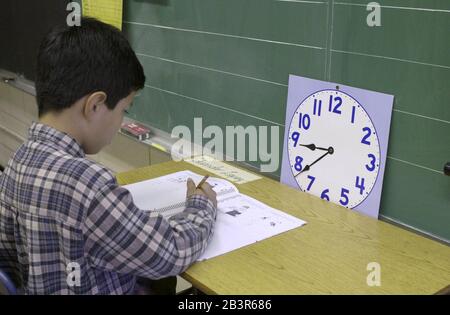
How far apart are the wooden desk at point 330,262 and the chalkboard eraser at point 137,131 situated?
3.21 feet

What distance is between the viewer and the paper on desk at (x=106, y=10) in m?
2.24

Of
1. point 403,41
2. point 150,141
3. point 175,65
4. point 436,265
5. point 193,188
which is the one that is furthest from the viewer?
point 150,141

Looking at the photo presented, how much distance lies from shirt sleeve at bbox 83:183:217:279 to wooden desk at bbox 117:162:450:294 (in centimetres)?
7

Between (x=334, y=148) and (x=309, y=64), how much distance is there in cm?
26

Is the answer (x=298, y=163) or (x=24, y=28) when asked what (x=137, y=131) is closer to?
(x=298, y=163)

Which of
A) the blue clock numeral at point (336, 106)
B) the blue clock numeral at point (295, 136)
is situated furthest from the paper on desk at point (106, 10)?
the blue clock numeral at point (336, 106)

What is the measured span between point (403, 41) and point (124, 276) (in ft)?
2.80

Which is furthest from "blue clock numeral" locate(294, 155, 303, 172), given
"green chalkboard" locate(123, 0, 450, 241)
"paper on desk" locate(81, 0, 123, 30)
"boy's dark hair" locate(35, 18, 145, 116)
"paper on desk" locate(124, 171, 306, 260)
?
"paper on desk" locate(81, 0, 123, 30)

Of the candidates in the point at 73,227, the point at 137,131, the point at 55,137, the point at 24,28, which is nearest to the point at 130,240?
the point at 73,227

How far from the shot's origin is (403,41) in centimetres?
129

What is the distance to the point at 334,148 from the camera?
1.53 metres

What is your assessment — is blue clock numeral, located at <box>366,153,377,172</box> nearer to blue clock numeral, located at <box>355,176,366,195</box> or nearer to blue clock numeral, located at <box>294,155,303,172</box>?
blue clock numeral, located at <box>355,176,366,195</box>

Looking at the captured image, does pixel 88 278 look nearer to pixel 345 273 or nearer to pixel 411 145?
pixel 345 273
